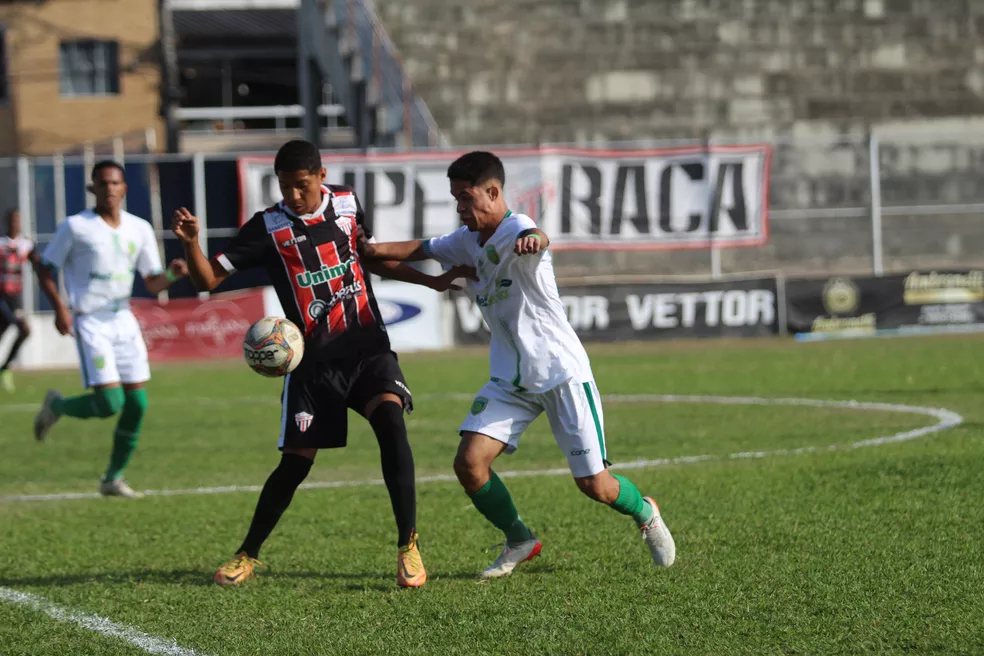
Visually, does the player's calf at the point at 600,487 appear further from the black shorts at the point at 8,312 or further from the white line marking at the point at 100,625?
the black shorts at the point at 8,312

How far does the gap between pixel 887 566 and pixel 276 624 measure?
2.61m

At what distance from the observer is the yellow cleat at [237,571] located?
620 centimetres

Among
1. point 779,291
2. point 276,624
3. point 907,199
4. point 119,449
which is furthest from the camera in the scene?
point 907,199

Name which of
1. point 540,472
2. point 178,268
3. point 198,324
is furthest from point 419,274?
point 198,324

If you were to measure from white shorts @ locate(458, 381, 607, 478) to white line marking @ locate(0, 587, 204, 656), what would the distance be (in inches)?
64.2

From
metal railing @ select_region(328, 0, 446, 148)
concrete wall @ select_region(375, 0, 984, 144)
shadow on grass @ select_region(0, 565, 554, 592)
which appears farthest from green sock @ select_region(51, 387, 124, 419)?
concrete wall @ select_region(375, 0, 984, 144)

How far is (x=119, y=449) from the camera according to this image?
9141 mm

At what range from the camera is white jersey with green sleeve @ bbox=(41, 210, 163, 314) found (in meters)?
9.28

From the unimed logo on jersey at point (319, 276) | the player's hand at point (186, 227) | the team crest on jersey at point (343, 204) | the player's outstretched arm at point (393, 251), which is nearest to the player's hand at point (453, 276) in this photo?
the player's outstretched arm at point (393, 251)

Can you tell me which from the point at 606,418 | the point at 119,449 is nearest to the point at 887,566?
the point at 119,449

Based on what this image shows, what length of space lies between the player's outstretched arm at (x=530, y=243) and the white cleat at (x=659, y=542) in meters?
1.33

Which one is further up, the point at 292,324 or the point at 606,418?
the point at 292,324

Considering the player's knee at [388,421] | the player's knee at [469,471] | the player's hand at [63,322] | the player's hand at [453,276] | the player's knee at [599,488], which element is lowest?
the player's knee at [599,488]

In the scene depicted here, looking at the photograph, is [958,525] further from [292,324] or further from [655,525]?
[292,324]
